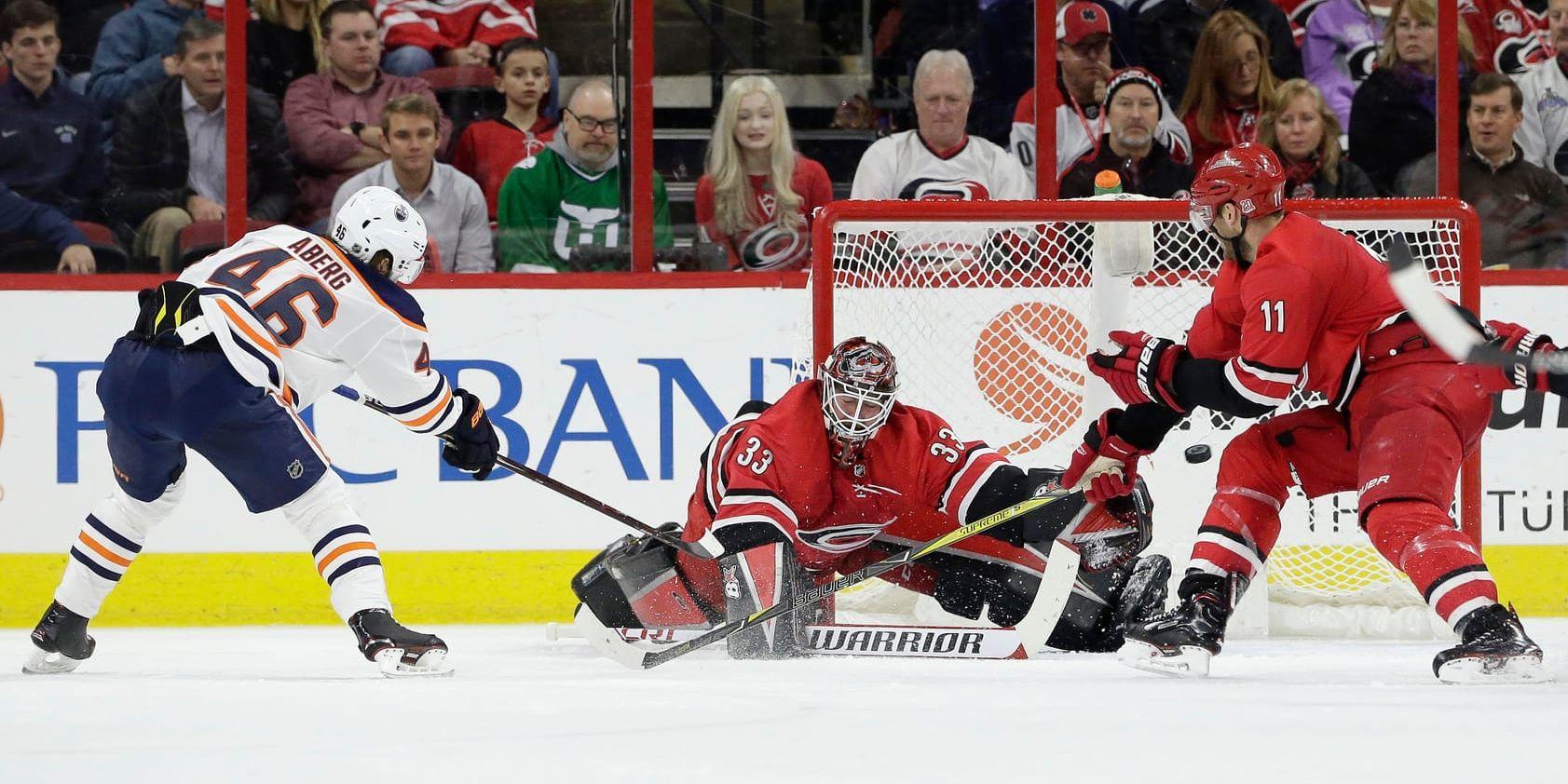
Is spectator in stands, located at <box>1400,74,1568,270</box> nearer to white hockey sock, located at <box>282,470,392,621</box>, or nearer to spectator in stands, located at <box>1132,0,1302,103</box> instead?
spectator in stands, located at <box>1132,0,1302,103</box>

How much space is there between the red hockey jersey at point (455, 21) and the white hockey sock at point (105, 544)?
1876 millimetres

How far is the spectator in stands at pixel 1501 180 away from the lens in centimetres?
519

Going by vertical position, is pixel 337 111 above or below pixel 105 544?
above

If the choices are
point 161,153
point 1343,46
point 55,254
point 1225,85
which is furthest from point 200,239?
point 1343,46

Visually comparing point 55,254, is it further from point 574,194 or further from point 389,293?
point 389,293

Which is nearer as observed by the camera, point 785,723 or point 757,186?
point 785,723

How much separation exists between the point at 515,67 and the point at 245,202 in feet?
2.74

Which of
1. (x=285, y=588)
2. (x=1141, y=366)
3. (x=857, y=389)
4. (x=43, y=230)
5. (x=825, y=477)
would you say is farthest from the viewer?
(x=43, y=230)

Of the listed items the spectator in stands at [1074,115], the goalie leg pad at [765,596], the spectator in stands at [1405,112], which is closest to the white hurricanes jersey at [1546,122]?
the spectator in stands at [1405,112]

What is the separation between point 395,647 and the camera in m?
3.46

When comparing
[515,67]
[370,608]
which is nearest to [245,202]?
[515,67]

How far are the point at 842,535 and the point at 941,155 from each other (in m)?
1.49

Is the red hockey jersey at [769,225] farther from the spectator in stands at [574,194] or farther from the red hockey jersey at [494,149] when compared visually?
the red hockey jersey at [494,149]

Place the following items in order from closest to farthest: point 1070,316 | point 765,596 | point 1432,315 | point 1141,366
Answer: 1. point 1432,315
2. point 1141,366
3. point 765,596
4. point 1070,316
